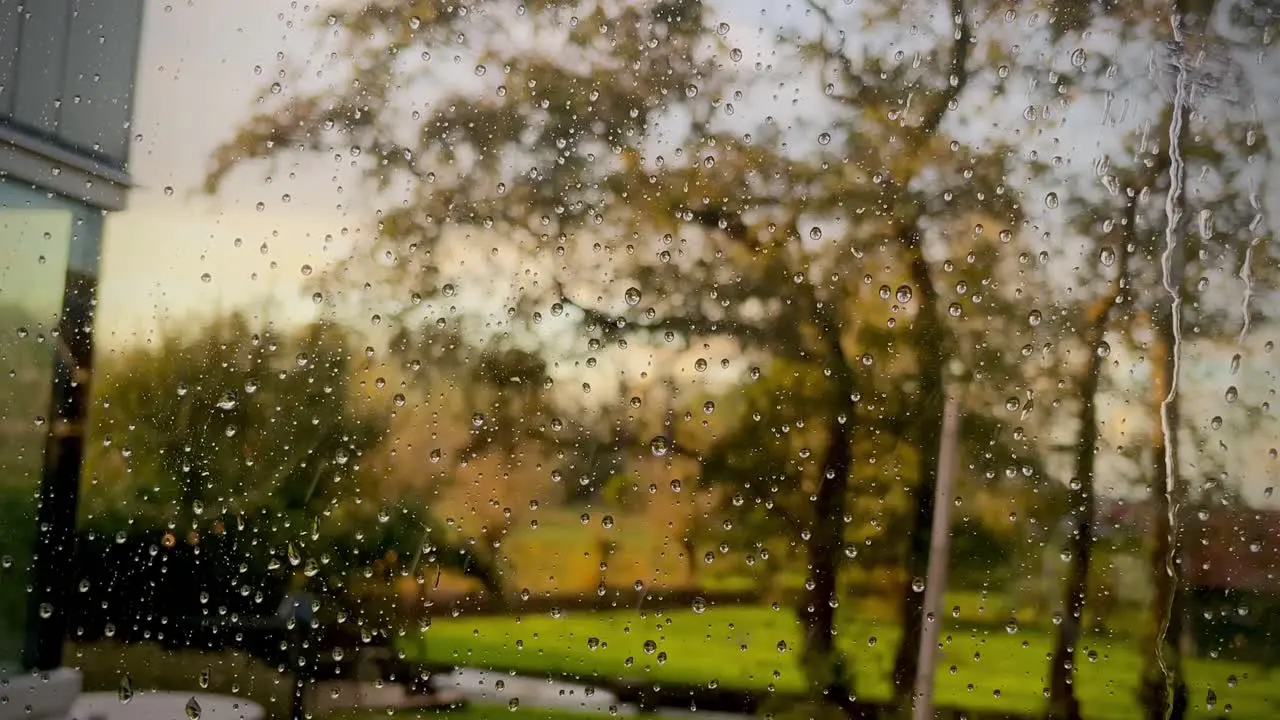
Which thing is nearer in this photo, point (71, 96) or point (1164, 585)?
point (1164, 585)

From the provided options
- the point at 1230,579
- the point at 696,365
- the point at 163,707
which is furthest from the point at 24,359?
the point at 1230,579

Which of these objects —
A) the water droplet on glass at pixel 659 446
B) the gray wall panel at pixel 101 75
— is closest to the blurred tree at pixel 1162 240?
the water droplet on glass at pixel 659 446

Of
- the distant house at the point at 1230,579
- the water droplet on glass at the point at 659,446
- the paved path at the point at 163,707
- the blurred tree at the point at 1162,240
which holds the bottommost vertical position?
the paved path at the point at 163,707

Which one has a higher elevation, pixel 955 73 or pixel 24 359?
pixel 955 73

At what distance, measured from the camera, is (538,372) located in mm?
1052

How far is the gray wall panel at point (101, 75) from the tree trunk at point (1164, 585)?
1.12 metres

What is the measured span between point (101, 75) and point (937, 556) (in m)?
1.04

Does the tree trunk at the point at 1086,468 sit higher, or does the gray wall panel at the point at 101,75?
the gray wall panel at the point at 101,75

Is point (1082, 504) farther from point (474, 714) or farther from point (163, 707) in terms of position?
point (163, 707)

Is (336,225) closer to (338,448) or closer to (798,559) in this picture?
(338,448)

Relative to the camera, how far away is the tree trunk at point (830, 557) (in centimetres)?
101

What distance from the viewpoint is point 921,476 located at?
3.34ft

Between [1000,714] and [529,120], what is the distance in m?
0.78

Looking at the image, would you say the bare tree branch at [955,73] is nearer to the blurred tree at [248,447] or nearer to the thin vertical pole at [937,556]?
the thin vertical pole at [937,556]
